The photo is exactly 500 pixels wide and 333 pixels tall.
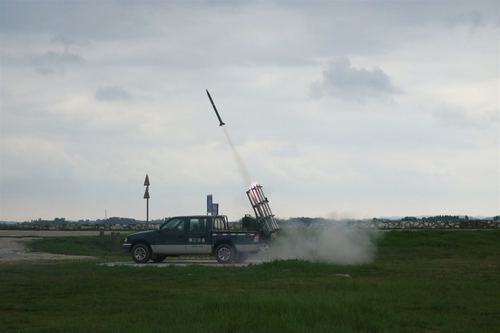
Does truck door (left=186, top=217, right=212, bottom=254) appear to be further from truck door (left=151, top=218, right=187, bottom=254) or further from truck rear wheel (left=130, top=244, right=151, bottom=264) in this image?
truck rear wheel (left=130, top=244, right=151, bottom=264)

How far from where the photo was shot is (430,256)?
37.8 meters

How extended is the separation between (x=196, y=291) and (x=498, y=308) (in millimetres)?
7217

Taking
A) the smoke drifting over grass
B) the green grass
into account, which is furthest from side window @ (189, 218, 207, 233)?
the green grass

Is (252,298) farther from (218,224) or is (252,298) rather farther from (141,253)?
(141,253)

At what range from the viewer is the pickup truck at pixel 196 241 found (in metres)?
30.6

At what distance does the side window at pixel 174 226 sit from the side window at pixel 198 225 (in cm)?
41

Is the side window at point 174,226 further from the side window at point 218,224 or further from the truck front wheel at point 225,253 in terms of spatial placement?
the truck front wheel at point 225,253

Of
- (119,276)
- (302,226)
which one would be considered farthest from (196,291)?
(302,226)

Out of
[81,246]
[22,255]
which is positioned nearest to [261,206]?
[22,255]

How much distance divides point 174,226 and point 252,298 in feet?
48.4

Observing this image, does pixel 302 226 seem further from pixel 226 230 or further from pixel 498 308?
pixel 498 308

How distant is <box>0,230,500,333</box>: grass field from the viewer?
14.0 m

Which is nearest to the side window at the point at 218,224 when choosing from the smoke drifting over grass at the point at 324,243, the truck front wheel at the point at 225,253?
the truck front wheel at the point at 225,253

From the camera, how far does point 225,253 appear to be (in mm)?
30562
